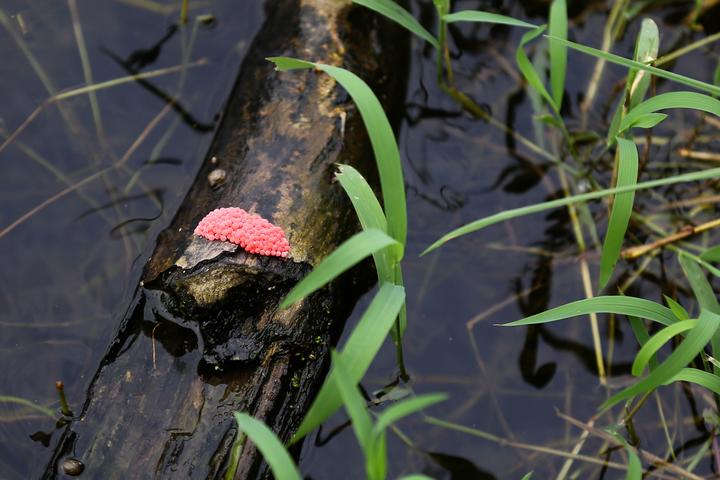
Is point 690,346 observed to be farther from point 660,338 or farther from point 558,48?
point 558,48

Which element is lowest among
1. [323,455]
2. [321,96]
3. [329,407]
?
[323,455]

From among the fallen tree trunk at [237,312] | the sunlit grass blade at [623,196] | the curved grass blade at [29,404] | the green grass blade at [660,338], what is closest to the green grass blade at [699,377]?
the green grass blade at [660,338]

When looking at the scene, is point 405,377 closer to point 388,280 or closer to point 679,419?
point 388,280

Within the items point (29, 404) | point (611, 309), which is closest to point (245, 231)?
point (29, 404)

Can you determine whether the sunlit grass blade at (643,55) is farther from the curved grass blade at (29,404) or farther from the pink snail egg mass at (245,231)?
the curved grass blade at (29,404)

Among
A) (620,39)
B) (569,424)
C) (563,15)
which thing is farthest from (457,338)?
(620,39)
